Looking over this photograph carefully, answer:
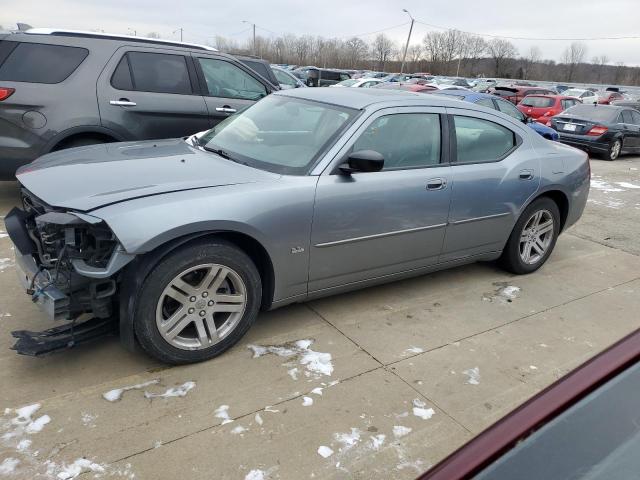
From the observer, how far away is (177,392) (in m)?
2.79

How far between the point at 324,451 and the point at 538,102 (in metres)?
17.2

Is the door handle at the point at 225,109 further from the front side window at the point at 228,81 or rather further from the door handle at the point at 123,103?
the door handle at the point at 123,103

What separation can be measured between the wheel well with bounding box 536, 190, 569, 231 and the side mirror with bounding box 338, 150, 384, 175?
2.13m

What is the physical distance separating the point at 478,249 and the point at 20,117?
15.0ft

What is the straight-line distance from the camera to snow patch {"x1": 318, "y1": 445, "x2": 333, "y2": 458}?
2430mm

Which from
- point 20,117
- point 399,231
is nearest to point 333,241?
point 399,231

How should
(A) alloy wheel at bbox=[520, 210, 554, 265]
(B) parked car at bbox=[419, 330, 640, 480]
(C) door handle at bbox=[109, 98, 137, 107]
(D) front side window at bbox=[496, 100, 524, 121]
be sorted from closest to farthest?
(B) parked car at bbox=[419, 330, 640, 480], (A) alloy wheel at bbox=[520, 210, 554, 265], (C) door handle at bbox=[109, 98, 137, 107], (D) front side window at bbox=[496, 100, 524, 121]

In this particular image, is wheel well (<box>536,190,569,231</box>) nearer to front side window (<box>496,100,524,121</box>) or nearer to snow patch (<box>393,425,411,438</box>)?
snow patch (<box>393,425,411,438</box>)

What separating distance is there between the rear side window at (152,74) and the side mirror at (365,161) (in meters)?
3.52

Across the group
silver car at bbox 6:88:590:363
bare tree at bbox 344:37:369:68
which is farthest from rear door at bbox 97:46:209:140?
bare tree at bbox 344:37:369:68

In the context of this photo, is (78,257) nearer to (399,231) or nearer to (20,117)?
(399,231)

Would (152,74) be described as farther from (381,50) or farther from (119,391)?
(381,50)

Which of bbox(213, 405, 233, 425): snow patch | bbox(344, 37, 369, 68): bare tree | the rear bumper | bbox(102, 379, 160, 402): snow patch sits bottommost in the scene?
bbox(213, 405, 233, 425): snow patch

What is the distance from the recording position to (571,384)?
125cm
